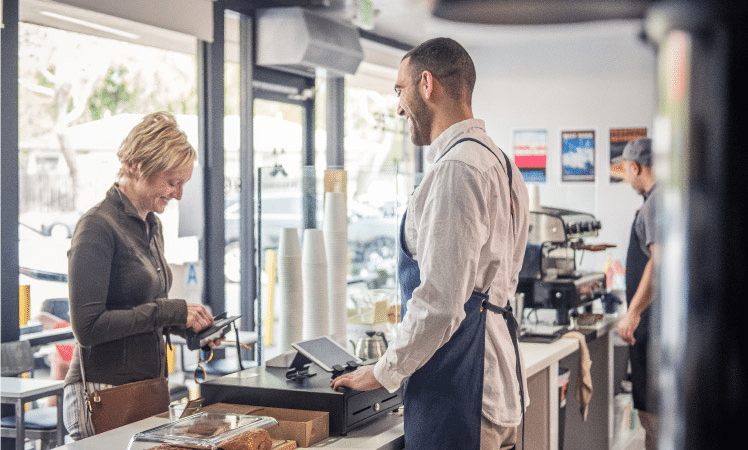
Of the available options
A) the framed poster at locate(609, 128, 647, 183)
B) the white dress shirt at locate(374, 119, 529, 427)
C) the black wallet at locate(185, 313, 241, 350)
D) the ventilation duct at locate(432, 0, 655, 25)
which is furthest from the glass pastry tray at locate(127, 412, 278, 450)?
the framed poster at locate(609, 128, 647, 183)

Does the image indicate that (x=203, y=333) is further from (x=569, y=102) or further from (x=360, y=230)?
(x=569, y=102)

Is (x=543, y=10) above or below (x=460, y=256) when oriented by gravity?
above

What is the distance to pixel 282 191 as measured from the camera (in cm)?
228

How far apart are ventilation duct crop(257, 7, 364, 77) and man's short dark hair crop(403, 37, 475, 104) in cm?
374

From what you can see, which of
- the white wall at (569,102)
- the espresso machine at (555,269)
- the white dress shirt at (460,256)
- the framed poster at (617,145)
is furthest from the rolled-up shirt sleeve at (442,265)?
the framed poster at (617,145)

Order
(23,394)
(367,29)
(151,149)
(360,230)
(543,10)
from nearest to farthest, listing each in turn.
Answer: (543,10), (151,149), (360,230), (23,394), (367,29)

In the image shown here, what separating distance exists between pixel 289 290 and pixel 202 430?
2.01 feet

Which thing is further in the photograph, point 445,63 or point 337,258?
point 337,258

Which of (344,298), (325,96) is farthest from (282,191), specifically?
(325,96)

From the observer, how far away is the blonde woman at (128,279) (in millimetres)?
2053

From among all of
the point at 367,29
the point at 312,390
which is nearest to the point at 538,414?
the point at 312,390

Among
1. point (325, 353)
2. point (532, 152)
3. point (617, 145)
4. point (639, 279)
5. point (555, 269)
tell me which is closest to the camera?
point (325, 353)

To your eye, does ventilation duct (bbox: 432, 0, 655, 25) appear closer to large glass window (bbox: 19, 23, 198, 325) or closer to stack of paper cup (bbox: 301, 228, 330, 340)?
stack of paper cup (bbox: 301, 228, 330, 340)

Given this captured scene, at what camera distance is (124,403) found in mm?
1987
